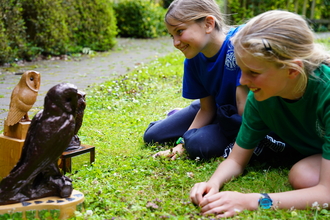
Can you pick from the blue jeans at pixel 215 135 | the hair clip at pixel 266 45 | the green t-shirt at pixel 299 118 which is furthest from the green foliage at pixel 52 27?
the hair clip at pixel 266 45

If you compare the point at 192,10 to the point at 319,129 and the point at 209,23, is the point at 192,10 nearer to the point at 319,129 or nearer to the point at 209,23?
the point at 209,23

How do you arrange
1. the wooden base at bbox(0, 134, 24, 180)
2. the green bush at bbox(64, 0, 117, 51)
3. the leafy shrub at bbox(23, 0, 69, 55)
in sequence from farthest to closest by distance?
the green bush at bbox(64, 0, 117, 51) < the leafy shrub at bbox(23, 0, 69, 55) < the wooden base at bbox(0, 134, 24, 180)

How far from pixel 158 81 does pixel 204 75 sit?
3.54 metres

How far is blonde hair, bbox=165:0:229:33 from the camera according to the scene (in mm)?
3064

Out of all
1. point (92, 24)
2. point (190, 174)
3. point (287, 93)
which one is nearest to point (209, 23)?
point (287, 93)

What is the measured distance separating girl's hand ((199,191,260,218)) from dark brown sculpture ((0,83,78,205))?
0.80 metres

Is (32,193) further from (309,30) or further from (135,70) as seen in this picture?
(135,70)

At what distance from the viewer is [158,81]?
271 inches

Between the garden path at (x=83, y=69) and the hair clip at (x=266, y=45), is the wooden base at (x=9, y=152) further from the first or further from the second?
the hair clip at (x=266, y=45)

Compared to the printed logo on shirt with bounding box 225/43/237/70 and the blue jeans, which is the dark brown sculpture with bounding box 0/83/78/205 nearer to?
the blue jeans

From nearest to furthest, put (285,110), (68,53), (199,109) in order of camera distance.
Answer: (285,110), (199,109), (68,53)

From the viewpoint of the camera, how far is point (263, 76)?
7.05 ft

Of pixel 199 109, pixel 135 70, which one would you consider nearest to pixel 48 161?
pixel 199 109

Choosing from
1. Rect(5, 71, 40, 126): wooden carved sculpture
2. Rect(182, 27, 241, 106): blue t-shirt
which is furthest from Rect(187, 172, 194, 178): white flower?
Rect(5, 71, 40, 126): wooden carved sculpture
